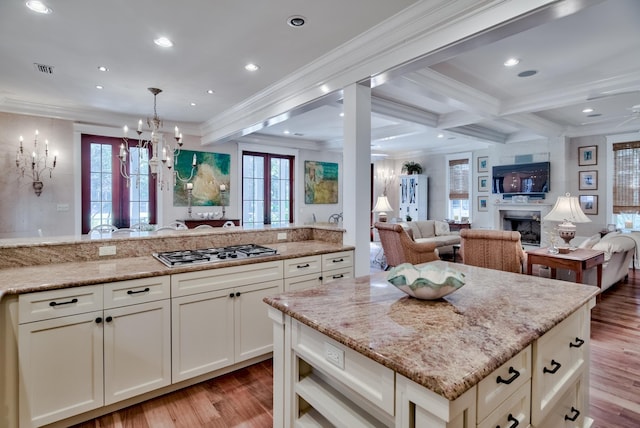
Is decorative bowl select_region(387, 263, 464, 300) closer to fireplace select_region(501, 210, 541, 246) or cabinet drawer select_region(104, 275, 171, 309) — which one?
cabinet drawer select_region(104, 275, 171, 309)

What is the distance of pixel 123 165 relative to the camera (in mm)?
5633

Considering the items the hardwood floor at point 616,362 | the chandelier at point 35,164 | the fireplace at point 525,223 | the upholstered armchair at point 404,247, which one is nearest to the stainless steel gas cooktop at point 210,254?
the hardwood floor at point 616,362

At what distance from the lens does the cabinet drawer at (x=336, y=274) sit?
2.96m

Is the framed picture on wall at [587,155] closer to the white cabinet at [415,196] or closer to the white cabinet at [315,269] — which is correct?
the white cabinet at [415,196]

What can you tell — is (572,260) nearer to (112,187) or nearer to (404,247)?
(404,247)

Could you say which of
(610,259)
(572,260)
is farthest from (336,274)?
(610,259)

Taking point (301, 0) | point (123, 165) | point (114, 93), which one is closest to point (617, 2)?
point (301, 0)

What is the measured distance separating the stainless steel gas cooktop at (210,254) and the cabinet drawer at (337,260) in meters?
0.48

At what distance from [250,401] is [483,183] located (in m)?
7.80

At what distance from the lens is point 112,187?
5.67m

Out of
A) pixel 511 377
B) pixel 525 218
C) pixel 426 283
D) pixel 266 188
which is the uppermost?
pixel 266 188

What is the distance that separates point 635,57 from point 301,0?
11.6 ft

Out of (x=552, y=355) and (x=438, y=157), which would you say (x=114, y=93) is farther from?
(x=438, y=157)

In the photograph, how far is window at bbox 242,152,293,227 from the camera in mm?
7176
